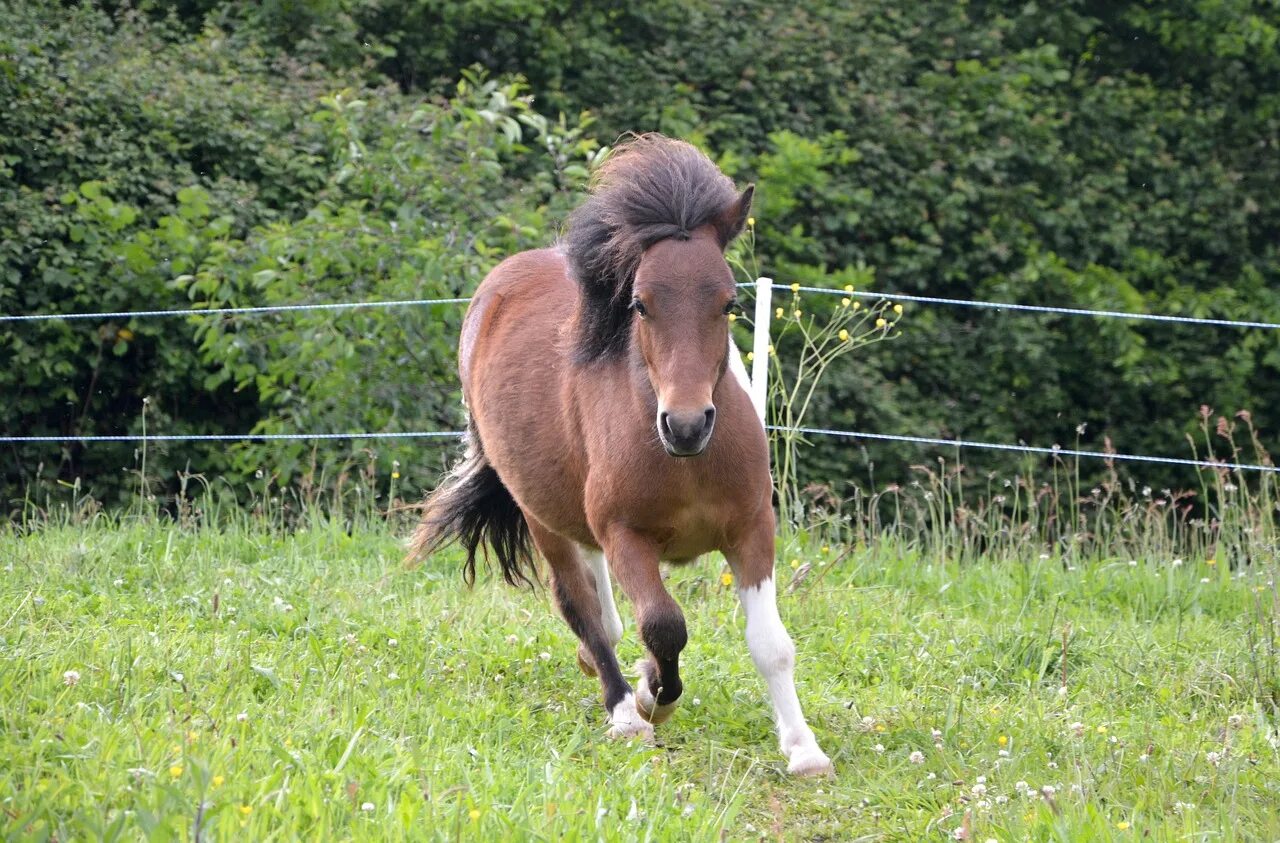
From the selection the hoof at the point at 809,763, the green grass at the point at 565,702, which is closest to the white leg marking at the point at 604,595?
the green grass at the point at 565,702

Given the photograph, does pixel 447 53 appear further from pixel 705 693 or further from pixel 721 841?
pixel 721 841

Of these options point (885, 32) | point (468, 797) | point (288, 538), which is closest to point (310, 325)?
point (288, 538)

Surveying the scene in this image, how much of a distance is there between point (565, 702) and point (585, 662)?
23 cm

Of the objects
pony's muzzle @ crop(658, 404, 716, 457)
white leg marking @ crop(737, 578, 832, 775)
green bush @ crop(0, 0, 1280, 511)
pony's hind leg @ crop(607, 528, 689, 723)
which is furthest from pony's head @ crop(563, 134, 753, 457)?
green bush @ crop(0, 0, 1280, 511)

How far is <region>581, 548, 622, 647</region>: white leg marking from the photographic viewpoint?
5486mm

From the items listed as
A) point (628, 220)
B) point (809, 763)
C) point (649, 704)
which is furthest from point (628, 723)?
point (628, 220)

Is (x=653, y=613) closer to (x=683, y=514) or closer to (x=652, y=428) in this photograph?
(x=683, y=514)

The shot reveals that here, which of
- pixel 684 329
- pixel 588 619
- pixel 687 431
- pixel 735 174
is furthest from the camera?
pixel 735 174

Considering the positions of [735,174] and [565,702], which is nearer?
[565,702]

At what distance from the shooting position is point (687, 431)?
4164 mm

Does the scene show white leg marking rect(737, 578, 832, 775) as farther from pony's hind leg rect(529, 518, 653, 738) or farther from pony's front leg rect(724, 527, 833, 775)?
pony's hind leg rect(529, 518, 653, 738)

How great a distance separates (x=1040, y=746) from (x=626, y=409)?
5.45 ft

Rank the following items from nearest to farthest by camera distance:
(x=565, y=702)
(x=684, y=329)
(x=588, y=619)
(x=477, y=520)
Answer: (x=684, y=329)
(x=565, y=702)
(x=588, y=619)
(x=477, y=520)

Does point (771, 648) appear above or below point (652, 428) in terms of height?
below
